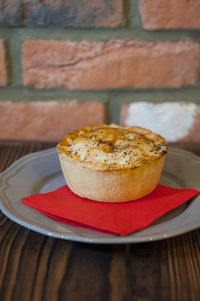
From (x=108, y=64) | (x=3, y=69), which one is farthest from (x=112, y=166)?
(x=3, y=69)

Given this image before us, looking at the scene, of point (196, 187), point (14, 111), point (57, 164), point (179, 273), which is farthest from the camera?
point (14, 111)

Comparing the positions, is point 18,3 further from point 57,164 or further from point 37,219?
point 37,219

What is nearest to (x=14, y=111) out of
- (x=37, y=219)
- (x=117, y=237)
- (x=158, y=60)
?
(x=158, y=60)

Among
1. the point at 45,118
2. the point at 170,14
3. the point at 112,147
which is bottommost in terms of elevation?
the point at 45,118

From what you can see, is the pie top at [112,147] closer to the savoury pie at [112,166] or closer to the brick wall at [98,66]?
the savoury pie at [112,166]

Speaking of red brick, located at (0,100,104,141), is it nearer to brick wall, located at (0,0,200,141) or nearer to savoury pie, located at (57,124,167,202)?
brick wall, located at (0,0,200,141)

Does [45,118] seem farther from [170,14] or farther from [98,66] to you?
[170,14]

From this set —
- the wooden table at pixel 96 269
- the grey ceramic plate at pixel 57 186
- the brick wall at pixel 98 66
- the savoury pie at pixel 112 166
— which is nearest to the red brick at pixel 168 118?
the brick wall at pixel 98 66
